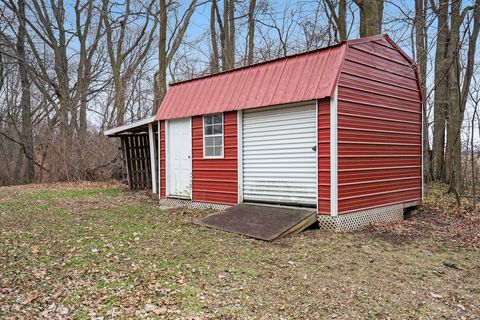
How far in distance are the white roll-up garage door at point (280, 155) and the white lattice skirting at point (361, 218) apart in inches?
17.2

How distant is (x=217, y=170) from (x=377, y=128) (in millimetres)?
3172

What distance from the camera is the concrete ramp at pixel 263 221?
547 cm

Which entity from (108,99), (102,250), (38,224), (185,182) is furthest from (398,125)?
(108,99)

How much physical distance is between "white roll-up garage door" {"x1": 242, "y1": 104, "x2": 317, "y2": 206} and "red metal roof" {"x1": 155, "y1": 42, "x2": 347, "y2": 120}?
11.0 inches

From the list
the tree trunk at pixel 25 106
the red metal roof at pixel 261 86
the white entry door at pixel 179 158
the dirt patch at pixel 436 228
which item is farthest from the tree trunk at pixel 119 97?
the dirt patch at pixel 436 228

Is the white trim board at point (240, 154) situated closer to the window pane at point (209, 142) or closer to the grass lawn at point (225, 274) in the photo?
the window pane at point (209, 142)

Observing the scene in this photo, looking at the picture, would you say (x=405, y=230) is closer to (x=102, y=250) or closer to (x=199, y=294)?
(x=199, y=294)

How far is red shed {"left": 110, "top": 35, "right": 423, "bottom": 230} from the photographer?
5.89 metres

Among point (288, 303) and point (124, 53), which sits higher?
point (124, 53)

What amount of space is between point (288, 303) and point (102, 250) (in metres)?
2.60

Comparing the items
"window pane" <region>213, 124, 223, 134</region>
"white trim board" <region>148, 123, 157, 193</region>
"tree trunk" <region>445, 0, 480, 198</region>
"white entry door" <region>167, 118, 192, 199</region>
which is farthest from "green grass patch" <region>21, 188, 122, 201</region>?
"tree trunk" <region>445, 0, 480, 198</region>

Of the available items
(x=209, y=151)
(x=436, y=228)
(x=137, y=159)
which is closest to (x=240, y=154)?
(x=209, y=151)

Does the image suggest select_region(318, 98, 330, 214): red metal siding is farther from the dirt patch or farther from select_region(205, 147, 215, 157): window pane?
select_region(205, 147, 215, 157): window pane

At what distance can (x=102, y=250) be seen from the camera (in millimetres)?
4676
